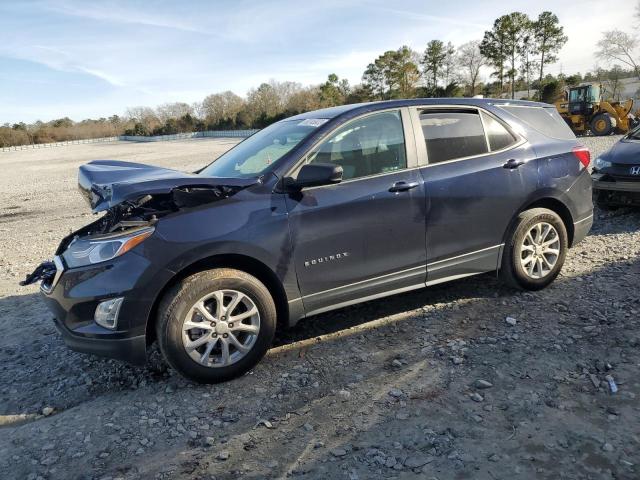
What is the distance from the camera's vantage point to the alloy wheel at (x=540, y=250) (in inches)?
176

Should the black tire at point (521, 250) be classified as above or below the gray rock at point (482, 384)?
above

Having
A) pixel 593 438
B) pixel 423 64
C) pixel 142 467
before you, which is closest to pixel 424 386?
pixel 593 438

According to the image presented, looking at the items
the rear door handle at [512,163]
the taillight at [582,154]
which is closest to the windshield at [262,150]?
the rear door handle at [512,163]

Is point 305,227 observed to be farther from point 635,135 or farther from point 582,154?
point 635,135

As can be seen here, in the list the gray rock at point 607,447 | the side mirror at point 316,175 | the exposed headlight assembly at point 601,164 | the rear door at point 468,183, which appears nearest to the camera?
the gray rock at point 607,447

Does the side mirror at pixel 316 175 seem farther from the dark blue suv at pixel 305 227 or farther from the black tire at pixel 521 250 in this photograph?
the black tire at pixel 521 250

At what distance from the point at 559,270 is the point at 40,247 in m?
7.52

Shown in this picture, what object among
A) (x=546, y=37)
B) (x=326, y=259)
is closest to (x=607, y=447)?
(x=326, y=259)

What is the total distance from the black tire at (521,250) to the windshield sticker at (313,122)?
1.98 meters

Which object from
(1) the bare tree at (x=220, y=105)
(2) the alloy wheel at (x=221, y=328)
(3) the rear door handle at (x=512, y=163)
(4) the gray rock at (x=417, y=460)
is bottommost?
(4) the gray rock at (x=417, y=460)

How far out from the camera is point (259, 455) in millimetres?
2668

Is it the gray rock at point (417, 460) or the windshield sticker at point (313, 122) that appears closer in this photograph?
the gray rock at point (417, 460)

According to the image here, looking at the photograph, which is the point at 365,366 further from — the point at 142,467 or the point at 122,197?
the point at 122,197

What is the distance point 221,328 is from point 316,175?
124 centimetres
